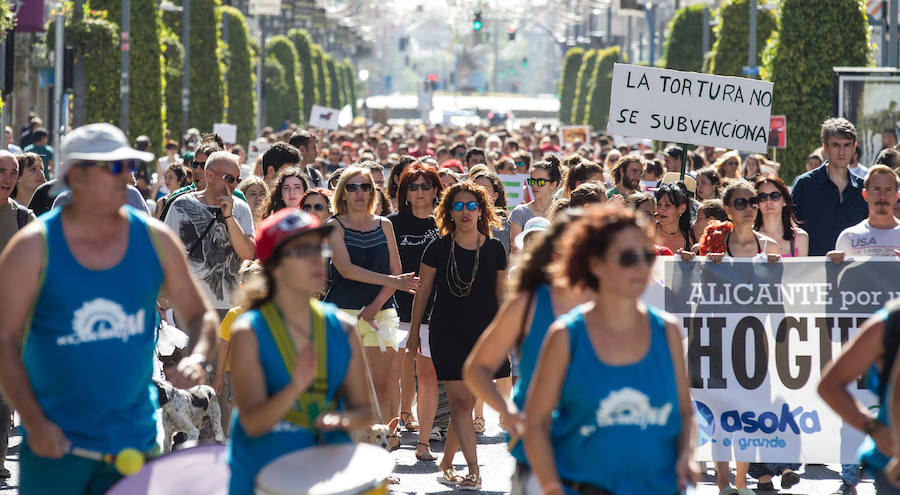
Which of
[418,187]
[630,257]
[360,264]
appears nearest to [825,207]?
[418,187]

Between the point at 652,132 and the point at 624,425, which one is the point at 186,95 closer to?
the point at 652,132

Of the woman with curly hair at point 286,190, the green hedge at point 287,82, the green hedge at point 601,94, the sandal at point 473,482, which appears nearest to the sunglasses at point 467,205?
the sandal at point 473,482

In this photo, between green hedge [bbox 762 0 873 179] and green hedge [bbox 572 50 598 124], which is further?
green hedge [bbox 572 50 598 124]

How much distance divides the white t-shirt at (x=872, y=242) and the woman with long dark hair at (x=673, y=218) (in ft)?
4.83

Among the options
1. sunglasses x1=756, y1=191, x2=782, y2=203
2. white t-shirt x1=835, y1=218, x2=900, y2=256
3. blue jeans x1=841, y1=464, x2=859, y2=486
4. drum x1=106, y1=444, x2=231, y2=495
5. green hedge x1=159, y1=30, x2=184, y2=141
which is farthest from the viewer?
green hedge x1=159, y1=30, x2=184, y2=141

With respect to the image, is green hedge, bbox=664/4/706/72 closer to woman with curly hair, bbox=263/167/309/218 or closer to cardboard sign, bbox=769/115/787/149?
cardboard sign, bbox=769/115/787/149

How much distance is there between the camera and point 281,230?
14.0 feet

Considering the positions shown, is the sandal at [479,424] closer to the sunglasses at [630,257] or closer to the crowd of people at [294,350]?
the crowd of people at [294,350]

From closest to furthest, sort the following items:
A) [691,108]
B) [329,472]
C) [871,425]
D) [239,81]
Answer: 1. [329,472]
2. [871,425]
3. [691,108]
4. [239,81]

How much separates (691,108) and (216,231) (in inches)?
194

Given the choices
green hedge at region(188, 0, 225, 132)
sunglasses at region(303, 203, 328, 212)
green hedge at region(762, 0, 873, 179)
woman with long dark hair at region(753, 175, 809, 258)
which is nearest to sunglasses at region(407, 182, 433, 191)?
sunglasses at region(303, 203, 328, 212)

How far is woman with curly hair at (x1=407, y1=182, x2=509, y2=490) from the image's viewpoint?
805cm

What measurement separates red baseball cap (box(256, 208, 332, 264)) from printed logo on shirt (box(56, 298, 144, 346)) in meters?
0.44

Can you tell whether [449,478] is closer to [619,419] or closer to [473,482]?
[473,482]
